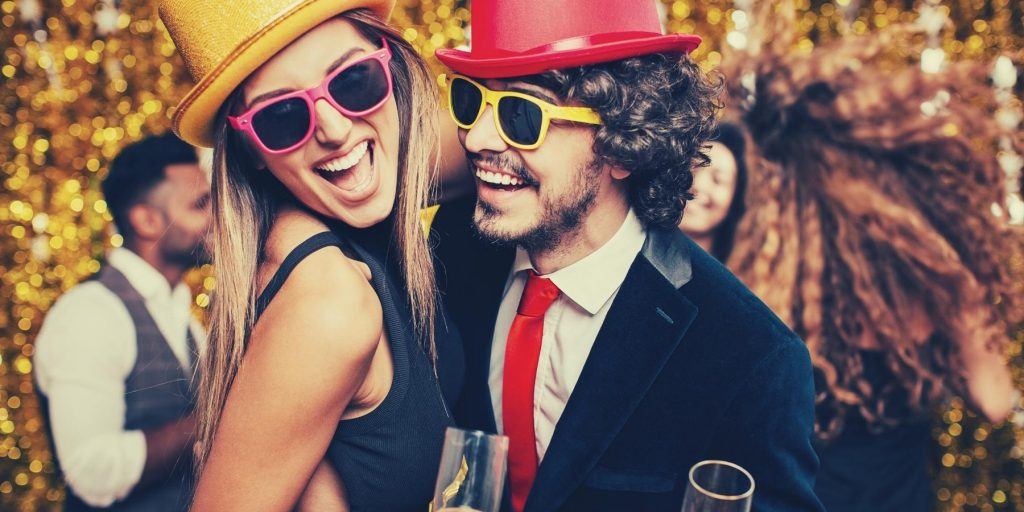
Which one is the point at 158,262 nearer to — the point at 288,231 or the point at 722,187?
the point at 288,231

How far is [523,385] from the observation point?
198 cm

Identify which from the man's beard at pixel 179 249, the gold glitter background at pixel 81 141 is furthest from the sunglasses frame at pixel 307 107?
the gold glitter background at pixel 81 141

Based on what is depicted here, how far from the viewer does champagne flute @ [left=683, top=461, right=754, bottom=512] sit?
44.5 inches

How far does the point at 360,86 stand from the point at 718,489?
3.73 feet

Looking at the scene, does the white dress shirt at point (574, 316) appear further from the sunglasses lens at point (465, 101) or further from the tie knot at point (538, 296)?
the sunglasses lens at point (465, 101)

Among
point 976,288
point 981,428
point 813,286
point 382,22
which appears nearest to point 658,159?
point 382,22

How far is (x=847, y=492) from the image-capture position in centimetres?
282

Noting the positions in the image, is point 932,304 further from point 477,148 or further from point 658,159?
point 477,148

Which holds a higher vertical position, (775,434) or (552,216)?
(552,216)

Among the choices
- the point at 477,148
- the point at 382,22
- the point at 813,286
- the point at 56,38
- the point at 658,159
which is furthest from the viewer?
the point at 56,38

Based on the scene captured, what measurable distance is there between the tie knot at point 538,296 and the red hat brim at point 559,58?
1.91 feet

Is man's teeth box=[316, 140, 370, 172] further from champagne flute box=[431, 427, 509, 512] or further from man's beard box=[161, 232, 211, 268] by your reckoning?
man's beard box=[161, 232, 211, 268]

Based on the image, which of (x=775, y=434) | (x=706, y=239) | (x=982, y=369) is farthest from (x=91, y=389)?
(x=982, y=369)

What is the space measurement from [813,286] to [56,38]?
13.4 ft
